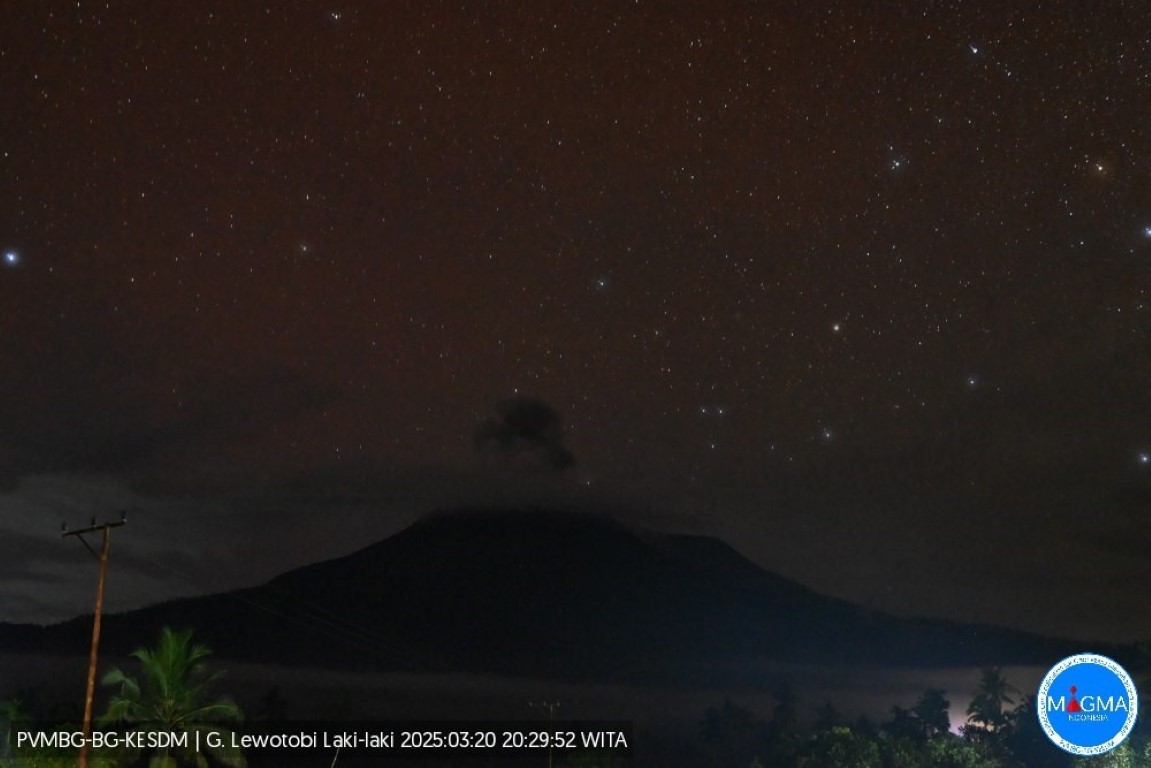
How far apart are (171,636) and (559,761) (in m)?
64.1

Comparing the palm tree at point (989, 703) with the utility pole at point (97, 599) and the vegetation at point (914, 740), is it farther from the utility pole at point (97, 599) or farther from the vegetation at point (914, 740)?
the utility pole at point (97, 599)

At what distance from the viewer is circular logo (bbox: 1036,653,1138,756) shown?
39.0 metres

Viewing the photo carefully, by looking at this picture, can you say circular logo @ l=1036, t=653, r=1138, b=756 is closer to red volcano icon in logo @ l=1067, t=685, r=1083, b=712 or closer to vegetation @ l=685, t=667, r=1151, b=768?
red volcano icon in logo @ l=1067, t=685, r=1083, b=712

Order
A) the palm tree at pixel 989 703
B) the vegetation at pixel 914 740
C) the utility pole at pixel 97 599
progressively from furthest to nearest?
the palm tree at pixel 989 703, the vegetation at pixel 914 740, the utility pole at pixel 97 599

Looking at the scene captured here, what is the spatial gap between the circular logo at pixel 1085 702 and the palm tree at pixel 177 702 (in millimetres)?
27823

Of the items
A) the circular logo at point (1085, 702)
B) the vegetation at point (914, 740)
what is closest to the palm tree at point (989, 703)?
the vegetation at point (914, 740)

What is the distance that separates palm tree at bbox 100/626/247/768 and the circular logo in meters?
27.8

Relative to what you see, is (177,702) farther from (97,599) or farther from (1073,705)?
(1073,705)

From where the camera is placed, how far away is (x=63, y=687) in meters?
100

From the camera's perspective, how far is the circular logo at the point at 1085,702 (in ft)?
128

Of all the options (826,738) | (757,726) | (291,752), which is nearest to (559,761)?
(826,738)

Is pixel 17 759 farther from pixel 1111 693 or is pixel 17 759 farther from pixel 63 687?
pixel 63 687

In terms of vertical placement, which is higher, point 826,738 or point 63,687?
point 63,687

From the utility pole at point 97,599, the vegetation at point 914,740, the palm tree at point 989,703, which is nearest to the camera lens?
the utility pole at point 97,599
